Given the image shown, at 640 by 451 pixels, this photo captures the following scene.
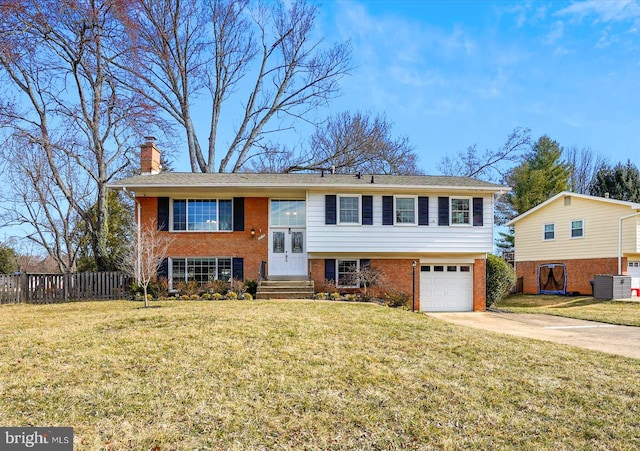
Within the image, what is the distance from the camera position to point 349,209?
16.5 metres

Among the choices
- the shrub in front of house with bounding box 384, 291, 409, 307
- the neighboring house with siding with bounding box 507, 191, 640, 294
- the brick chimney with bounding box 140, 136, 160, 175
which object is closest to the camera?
the shrub in front of house with bounding box 384, 291, 409, 307

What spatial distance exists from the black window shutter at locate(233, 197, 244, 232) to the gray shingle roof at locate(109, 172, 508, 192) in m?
0.84

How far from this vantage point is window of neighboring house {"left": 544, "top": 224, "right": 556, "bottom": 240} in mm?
24806

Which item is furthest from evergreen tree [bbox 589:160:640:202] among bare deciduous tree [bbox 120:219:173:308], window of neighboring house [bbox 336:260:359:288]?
bare deciduous tree [bbox 120:219:173:308]

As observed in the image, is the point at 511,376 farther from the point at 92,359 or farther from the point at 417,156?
the point at 417,156

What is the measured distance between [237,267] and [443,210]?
855cm

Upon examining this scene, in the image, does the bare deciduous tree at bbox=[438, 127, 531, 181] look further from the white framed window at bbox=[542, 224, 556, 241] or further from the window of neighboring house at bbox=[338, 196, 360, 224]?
the window of neighboring house at bbox=[338, 196, 360, 224]

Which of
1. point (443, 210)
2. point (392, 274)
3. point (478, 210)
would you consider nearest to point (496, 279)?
point (478, 210)

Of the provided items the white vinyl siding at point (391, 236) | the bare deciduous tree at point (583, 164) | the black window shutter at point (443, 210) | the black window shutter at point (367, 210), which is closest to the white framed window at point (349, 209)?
the black window shutter at point (367, 210)

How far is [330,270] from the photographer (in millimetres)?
16578

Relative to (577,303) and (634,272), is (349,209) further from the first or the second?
(634,272)

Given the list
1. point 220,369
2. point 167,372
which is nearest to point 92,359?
point 167,372

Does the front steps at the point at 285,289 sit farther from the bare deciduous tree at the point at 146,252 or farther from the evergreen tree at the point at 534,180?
the evergreen tree at the point at 534,180

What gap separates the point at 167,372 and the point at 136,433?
1.54 meters
